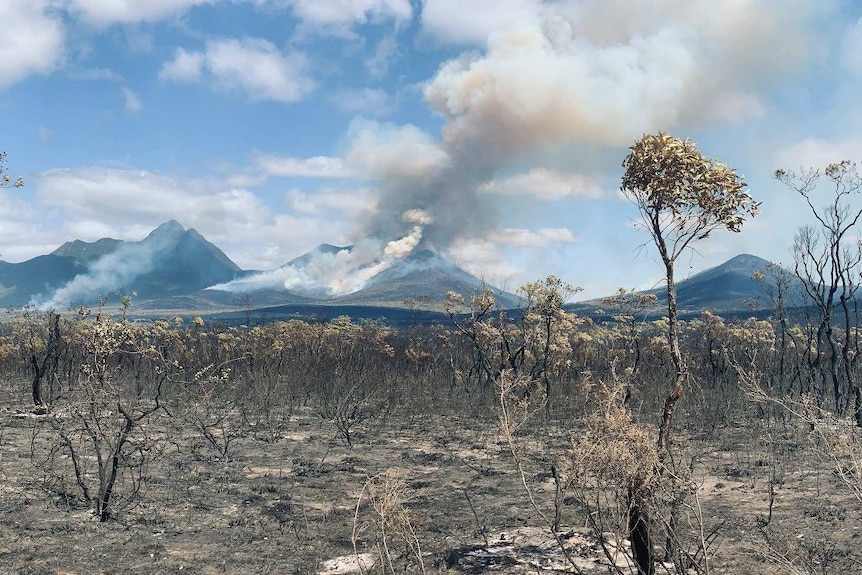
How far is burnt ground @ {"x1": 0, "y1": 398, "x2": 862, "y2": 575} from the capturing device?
11.4 meters

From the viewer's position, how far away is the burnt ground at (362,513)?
37.5 ft

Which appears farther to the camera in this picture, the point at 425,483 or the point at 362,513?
the point at 425,483

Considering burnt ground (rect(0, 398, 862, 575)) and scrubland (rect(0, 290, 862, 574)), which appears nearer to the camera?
scrubland (rect(0, 290, 862, 574))

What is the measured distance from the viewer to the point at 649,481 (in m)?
8.53

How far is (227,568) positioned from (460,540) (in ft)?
15.6

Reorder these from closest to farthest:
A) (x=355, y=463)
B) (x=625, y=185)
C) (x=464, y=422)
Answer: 1. (x=625, y=185)
2. (x=355, y=463)
3. (x=464, y=422)

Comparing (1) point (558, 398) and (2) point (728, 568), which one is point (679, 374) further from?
(1) point (558, 398)

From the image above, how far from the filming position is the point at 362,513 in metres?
A: 15.6

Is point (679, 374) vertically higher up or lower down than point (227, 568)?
higher up

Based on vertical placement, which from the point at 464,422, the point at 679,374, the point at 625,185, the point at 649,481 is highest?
the point at 625,185

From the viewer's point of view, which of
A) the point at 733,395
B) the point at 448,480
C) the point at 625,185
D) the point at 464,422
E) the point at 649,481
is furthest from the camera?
the point at 733,395

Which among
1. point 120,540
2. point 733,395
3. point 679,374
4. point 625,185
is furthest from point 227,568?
point 733,395

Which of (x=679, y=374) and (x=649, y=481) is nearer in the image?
(x=649, y=481)

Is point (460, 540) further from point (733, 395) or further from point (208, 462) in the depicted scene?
point (733, 395)
